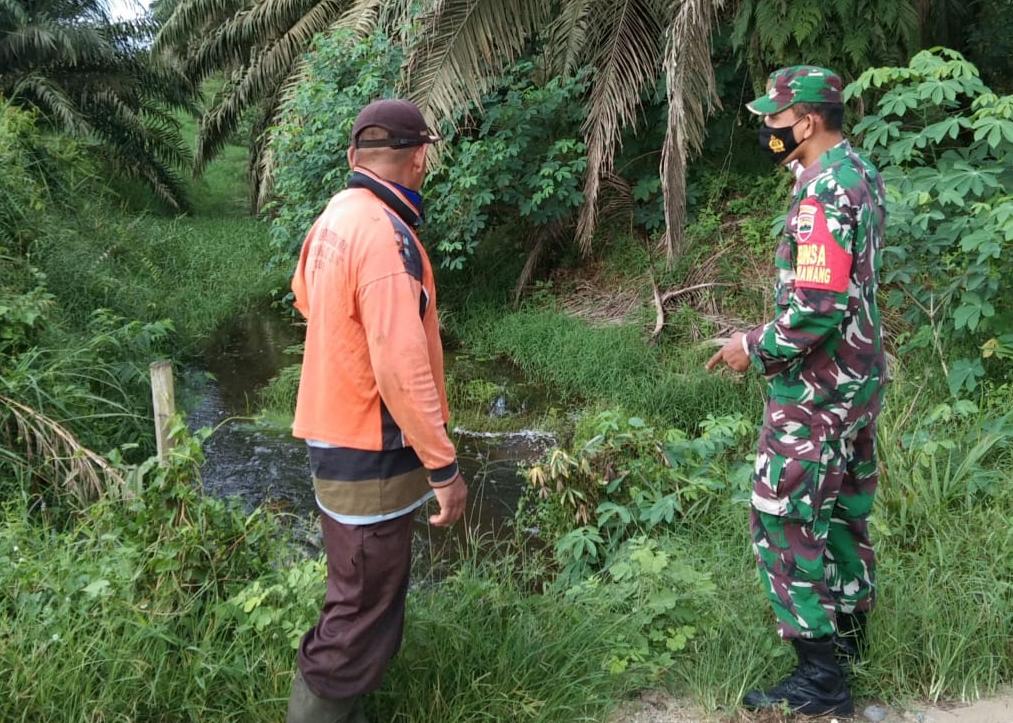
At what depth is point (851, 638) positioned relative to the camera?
3059 millimetres

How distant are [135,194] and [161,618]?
57.6 feet

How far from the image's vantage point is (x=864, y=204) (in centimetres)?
261

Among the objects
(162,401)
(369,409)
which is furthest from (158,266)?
(369,409)

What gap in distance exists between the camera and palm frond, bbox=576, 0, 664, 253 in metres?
8.22

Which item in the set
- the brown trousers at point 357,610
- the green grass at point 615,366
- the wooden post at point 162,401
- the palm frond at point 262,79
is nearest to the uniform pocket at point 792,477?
the brown trousers at point 357,610

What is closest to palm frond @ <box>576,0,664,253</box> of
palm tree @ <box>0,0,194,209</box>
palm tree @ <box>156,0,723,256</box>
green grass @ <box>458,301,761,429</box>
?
palm tree @ <box>156,0,723,256</box>

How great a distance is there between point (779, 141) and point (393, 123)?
3.95 feet

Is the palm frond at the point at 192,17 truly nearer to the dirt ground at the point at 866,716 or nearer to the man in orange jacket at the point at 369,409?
the man in orange jacket at the point at 369,409

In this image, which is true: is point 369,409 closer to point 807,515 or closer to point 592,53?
point 807,515

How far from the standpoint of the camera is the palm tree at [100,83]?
1540cm

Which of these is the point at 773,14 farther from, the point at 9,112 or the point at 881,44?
the point at 9,112

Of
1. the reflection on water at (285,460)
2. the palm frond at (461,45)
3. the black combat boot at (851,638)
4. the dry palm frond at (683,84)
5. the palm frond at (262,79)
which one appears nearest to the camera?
the black combat boot at (851,638)

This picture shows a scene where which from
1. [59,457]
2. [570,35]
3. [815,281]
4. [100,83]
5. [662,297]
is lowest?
[662,297]

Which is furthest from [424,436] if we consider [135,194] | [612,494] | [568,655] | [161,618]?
[135,194]
